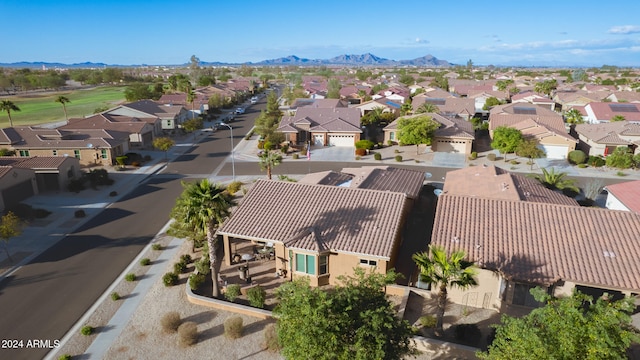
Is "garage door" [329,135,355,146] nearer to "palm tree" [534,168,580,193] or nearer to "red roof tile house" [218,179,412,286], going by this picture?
"palm tree" [534,168,580,193]

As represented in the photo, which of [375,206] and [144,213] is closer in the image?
[375,206]

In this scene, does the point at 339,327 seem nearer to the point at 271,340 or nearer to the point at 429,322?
the point at 271,340

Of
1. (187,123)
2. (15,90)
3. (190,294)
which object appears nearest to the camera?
(190,294)

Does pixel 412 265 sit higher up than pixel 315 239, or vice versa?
pixel 315 239

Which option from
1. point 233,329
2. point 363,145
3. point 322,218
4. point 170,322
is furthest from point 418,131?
point 170,322

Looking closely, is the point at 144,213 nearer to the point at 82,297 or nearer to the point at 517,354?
the point at 82,297

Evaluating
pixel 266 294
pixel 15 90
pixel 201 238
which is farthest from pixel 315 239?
pixel 15 90
